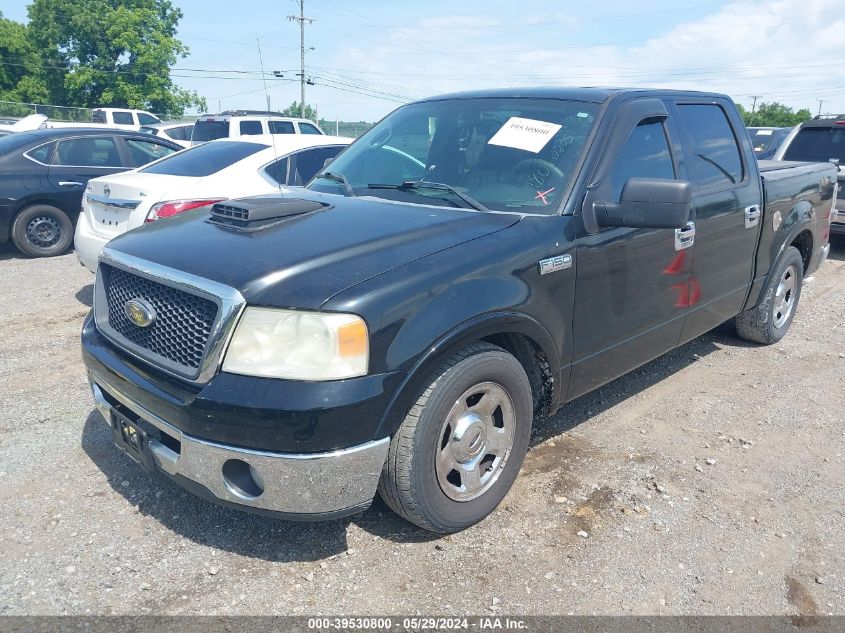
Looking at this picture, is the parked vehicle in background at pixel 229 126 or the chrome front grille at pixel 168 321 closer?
the chrome front grille at pixel 168 321

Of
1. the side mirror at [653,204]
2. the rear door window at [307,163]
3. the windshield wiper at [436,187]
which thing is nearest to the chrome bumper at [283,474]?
the windshield wiper at [436,187]

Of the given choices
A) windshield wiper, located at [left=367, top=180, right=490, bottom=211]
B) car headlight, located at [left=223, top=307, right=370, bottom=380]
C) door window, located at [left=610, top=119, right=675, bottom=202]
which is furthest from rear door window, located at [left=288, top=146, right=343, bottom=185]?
car headlight, located at [left=223, top=307, right=370, bottom=380]

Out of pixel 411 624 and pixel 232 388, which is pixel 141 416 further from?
pixel 411 624

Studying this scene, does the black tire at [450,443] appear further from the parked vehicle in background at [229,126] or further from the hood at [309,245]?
the parked vehicle in background at [229,126]

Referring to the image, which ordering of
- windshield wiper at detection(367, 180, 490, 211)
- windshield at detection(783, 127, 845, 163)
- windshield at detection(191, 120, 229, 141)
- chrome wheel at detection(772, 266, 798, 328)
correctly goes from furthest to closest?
1. windshield at detection(191, 120, 229, 141)
2. windshield at detection(783, 127, 845, 163)
3. chrome wheel at detection(772, 266, 798, 328)
4. windshield wiper at detection(367, 180, 490, 211)

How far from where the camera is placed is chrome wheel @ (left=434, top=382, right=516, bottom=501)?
2.81 m

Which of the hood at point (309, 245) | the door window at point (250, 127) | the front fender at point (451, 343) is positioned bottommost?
the front fender at point (451, 343)

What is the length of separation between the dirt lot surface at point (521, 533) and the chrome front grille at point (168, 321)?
2.88 feet

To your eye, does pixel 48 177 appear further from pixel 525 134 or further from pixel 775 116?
pixel 775 116

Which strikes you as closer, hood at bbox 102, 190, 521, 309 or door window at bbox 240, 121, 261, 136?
hood at bbox 102, 190, 521, 309

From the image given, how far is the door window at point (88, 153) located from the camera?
28.3 feet

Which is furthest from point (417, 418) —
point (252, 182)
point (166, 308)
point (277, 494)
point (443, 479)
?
point (252, 182)

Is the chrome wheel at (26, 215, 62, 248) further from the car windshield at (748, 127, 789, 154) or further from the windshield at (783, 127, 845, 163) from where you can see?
the car windshield at (748, 127, 789, 154)

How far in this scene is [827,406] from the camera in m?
4.46
